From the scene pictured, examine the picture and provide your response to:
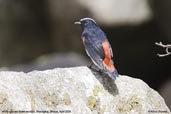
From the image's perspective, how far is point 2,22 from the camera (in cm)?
2047

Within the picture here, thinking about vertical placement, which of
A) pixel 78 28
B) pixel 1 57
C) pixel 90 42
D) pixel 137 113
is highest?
pixel 90 42

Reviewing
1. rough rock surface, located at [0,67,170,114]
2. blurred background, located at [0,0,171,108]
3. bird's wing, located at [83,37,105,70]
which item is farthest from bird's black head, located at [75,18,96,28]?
Answer: blurred background, located at [0,0,171,108]

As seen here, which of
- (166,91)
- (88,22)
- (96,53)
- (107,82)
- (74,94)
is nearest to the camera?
(74,94)

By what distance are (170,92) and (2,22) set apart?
20.5 ft

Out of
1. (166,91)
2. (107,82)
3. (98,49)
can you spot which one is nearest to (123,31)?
(166,91)

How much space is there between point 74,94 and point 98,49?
38.9 inches

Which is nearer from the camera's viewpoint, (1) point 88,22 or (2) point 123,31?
(1) point 88,22

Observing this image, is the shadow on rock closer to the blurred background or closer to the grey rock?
the grey rock

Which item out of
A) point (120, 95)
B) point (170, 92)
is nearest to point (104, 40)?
point (120, 95)

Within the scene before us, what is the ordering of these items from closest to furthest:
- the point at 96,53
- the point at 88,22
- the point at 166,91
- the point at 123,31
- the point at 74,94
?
1. the point at 74,94
2. the point at 96,53
3. the point at 88,22
4. the point at 166,91
5. the point at 123,31

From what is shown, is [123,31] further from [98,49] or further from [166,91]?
[98,49]

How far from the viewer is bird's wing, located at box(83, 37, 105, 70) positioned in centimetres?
825

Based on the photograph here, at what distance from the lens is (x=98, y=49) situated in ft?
27.8

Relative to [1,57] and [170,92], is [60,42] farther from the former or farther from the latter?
[170,92]
